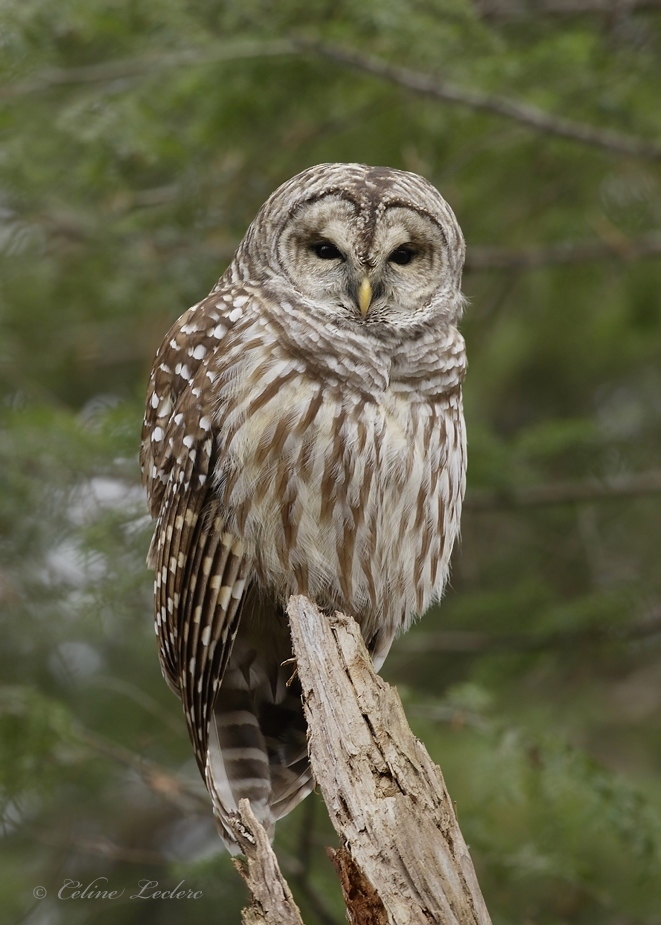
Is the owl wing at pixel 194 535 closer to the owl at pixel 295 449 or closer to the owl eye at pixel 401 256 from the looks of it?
the owl at pixel 295 449

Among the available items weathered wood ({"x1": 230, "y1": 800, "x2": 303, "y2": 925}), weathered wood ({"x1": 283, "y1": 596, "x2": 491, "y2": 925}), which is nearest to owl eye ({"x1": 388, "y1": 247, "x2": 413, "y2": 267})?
weathered wood ({"x1": 283, "y1": 596, "x2": 491, "y2": 925})

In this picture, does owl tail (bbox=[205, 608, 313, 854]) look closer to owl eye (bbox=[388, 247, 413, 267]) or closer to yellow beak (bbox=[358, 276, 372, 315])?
Result: yellow beak (bbox=[358, 276, 372, 315])

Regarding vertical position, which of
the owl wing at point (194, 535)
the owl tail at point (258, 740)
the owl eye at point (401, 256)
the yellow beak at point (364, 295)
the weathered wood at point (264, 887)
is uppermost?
the owl eye at point (401, 256)

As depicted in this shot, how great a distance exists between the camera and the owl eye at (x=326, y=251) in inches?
139

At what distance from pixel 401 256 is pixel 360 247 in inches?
7.9

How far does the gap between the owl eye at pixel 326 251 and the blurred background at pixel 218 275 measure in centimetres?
130

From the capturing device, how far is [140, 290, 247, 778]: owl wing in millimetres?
3469

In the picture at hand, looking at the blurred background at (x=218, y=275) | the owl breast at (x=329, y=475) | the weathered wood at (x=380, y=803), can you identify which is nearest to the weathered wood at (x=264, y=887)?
the weathered wood at (x=380, y=803)

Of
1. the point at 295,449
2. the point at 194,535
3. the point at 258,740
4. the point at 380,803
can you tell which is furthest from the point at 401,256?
the point at 380,803

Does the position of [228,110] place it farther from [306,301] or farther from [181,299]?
[306,301]

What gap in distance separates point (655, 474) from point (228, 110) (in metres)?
2.58

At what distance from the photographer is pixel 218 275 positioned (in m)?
5.10

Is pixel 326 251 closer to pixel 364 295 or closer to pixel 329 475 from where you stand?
pixel 364 295

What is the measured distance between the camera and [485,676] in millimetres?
5430
